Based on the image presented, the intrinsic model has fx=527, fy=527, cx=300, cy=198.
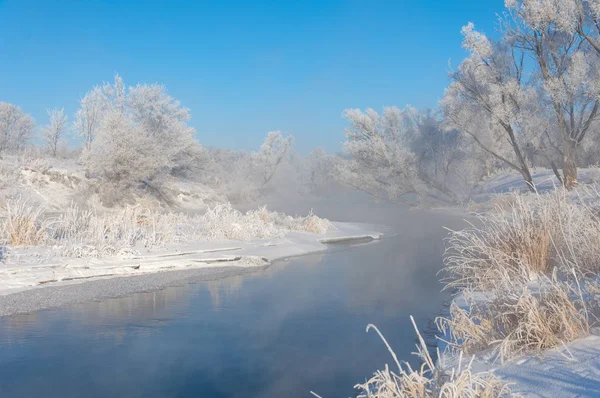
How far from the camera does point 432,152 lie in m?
33.1

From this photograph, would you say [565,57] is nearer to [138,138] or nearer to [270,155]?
[138,138]

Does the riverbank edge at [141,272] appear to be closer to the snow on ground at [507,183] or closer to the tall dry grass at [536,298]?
the tall dry grass at [536,298]

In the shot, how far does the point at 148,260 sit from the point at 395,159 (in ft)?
71.1

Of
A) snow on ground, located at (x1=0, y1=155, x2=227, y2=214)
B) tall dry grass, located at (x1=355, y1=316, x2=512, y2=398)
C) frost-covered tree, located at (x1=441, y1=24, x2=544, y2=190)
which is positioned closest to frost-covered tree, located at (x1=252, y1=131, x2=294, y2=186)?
snow on ground, located at (x1=0, y1=155, x2=227, y2=214)

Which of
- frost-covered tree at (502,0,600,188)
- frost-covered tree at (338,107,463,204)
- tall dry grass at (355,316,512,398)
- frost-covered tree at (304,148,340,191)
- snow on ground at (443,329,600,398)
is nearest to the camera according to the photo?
tall dry grass at (355,316,512,398)

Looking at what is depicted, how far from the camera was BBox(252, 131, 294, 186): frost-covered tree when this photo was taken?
150 ft

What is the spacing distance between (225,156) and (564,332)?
191ft

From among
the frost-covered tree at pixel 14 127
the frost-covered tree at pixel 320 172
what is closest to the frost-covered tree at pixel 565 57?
the frost-covered tree at pixel 320 172

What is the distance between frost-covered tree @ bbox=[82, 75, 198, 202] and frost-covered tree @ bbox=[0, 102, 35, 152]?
8.98 meters

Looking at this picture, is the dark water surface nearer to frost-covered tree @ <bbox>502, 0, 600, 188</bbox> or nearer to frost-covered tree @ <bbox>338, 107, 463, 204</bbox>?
frost-covered tree @ <bbox>502, 0, 600, 188</bbox>

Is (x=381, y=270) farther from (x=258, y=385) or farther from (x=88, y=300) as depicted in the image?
(x=258, y=385)

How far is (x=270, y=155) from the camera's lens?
150ft

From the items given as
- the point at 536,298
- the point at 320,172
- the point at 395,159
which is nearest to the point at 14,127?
the point at 320,172

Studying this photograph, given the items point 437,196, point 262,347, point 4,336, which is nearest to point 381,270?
point 262,347
